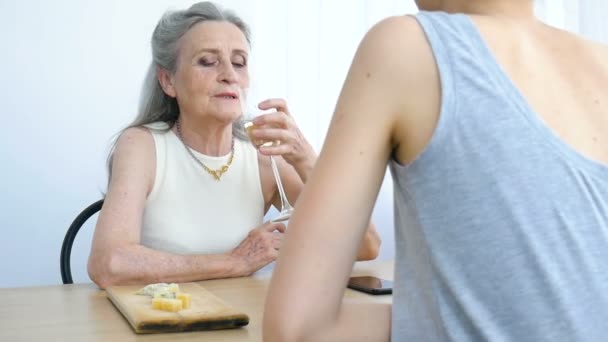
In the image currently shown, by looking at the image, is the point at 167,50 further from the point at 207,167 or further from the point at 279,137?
the point at 279,137

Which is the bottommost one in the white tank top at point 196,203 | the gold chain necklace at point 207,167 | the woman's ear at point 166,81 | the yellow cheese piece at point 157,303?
the yellow cheese piece at point 157,303

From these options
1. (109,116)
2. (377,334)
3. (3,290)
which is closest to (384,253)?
(109,116)

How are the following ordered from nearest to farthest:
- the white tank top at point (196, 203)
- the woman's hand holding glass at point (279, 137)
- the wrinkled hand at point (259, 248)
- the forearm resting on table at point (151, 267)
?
the forearm resting on table at point (151, 267) → the wrinkled hand at point (259, 248) → the woman's hand holding glass at point (279, 137) → the white tank top at point (196, 203)

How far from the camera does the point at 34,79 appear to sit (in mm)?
2543

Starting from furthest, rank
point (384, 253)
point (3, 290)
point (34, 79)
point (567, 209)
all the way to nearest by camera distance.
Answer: point (384, 253), point (34, 79), point (3, 290), point (567, 209)

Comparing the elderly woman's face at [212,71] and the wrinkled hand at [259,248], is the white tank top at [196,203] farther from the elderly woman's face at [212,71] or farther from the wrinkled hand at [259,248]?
the wrinkled hand at [259,248]

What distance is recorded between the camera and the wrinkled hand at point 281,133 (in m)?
1.84

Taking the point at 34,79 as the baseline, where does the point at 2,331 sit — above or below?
below

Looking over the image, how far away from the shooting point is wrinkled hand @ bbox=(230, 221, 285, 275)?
5.63 feet

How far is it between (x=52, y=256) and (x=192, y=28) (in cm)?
102

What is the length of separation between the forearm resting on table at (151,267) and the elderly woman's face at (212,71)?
58cm

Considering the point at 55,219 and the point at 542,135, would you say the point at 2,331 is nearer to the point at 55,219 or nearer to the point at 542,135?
the point at 542,135

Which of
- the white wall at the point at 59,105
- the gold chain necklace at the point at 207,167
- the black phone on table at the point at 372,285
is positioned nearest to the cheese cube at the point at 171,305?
the black phone on table at the point at 372,285

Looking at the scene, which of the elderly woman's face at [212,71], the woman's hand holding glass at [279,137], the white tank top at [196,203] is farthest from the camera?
the elderly woman's face at [212,71]
